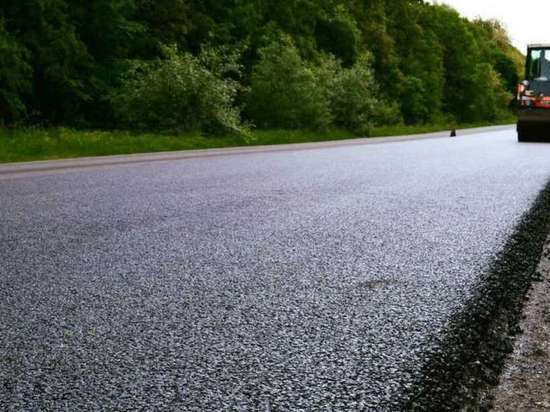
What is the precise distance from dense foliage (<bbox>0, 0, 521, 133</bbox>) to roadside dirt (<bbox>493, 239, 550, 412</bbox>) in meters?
21.6

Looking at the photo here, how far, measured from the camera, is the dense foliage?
25.0m

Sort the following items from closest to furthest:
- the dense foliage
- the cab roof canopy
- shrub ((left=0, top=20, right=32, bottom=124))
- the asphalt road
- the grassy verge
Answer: the asphalt road < the grassy verge < the cab roof canopy < the dense foliage < shrub ((left=0, top=20, right=32, bottom=124))

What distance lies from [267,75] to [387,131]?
9.25m

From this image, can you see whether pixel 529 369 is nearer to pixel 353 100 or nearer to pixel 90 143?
pixel 90 143

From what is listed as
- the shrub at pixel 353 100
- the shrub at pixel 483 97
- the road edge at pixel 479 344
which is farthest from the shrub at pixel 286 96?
the shrub at pixel 483 97

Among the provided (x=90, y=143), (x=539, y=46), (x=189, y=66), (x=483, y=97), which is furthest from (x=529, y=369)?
(x=483, y=97)

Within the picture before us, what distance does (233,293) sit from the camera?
145 inches

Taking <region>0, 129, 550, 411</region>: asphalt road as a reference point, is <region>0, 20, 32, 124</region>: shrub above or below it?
above

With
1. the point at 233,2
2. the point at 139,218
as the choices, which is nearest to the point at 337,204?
the point at 139,218

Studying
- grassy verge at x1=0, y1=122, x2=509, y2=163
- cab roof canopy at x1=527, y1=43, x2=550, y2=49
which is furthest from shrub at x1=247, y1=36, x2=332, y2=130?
cab roof canopy at x1=527, y1=43, x2=550, y2=49

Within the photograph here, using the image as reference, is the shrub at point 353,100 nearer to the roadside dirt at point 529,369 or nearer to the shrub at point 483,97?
the roadside dirt at point 529,369

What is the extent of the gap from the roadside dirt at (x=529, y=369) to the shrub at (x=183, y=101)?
21383 mm

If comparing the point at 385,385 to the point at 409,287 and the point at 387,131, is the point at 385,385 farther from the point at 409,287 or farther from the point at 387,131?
the point at 387,131

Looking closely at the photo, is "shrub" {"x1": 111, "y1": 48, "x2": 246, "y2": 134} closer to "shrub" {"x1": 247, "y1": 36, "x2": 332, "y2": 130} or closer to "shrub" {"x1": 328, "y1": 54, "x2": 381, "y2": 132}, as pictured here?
"shrub" {"x1": 247, "y1": 36, "x2": 332, "y2": 130}
